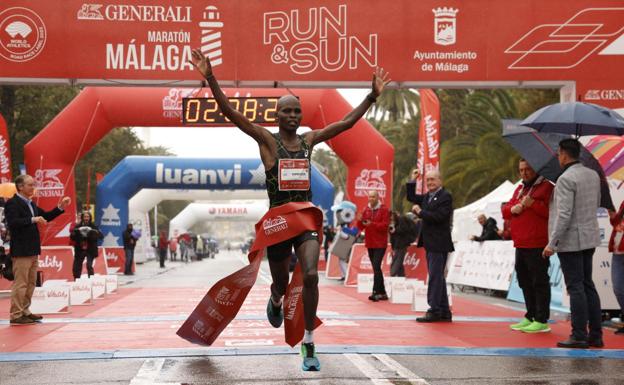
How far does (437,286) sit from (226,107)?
494 cm

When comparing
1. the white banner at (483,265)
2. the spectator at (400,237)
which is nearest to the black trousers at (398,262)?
the spectator at (400,237)

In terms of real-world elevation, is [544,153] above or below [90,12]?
below

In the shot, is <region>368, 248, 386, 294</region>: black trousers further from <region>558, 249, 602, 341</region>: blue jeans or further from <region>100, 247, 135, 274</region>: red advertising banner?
<region>100, 247, 135, 274</region>: red advertising banner

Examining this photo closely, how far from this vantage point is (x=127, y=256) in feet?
88.5

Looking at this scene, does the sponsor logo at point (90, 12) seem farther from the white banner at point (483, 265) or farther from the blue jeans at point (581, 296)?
the white banner at point (483, 265)

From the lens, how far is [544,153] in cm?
911

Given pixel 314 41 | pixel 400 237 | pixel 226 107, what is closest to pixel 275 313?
pixel 226 107

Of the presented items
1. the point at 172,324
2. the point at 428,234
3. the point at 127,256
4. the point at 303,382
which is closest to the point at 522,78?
the point at 428,234

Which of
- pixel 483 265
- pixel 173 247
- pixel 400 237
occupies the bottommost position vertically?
pixel 173 247

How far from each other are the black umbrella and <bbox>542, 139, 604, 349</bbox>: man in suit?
21.9 inches

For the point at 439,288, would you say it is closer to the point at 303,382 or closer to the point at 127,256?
the point at 303,382

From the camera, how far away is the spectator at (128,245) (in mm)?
26188

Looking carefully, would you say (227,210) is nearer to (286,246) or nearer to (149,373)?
(286,246)

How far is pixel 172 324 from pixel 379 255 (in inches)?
221
